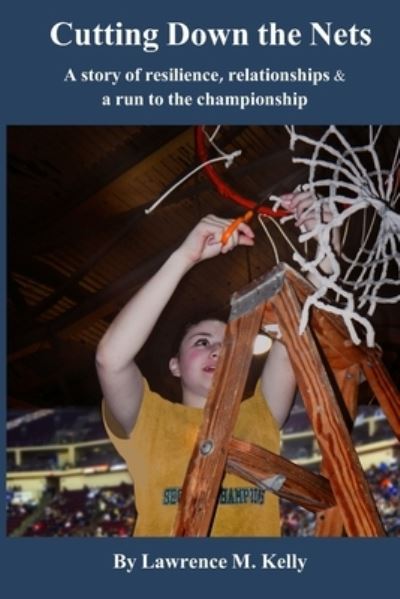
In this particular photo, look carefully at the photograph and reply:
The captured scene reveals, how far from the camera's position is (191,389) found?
8.71 ft

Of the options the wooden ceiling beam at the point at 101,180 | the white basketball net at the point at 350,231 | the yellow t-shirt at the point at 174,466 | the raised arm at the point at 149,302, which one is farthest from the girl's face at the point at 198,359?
the wooden ceiling beam at the point at 101,180

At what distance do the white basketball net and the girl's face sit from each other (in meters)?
0.49

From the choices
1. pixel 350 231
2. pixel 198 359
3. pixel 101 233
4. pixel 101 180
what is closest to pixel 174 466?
pixel 198 359

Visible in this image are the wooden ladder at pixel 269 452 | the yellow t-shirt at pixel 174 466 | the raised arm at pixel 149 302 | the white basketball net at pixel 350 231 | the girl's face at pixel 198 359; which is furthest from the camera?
the girl's face at pixel 198 359

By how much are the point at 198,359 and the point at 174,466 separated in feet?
1.24

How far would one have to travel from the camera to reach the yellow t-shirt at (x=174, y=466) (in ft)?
7.83

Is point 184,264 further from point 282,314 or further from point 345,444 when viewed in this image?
point 345,444

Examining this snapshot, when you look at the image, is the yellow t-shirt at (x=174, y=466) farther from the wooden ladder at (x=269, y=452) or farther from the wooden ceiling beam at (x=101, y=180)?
the wooden ceiling beam at (x=101, y=180)

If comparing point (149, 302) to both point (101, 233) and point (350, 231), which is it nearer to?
point (350, 231)

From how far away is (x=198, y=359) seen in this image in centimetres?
266

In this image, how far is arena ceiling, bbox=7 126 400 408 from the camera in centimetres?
288

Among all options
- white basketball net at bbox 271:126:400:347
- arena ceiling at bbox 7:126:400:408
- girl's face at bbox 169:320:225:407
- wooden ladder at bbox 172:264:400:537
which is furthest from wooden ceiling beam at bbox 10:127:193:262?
wooden ladder at bbox 172:264:400:537

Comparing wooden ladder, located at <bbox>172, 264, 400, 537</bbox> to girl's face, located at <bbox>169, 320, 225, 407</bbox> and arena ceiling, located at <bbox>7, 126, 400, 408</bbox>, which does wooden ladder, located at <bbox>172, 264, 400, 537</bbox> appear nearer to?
girl's face, located at <bbox>169, 320, 225, 407</bbox>

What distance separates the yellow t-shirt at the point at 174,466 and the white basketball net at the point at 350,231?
0.53 meters
